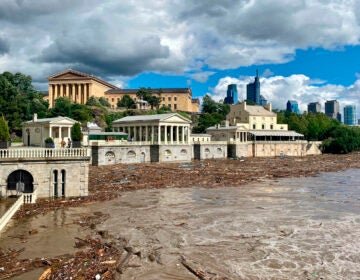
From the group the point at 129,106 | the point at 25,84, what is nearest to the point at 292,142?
the point at 129,106

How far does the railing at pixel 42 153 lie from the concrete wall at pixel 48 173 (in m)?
0.43

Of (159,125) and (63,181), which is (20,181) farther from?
(159,125)

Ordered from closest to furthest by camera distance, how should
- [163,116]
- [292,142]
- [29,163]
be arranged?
[29,163] < [163,116] < [292,142]

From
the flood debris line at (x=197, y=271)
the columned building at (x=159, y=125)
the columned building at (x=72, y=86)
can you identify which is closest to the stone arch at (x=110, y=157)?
the columned building at (x=159, y=125)

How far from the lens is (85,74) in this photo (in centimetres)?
14700

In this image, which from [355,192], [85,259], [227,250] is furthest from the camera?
[355,192]

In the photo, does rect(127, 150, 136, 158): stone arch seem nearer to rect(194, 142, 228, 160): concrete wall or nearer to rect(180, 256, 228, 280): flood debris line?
rect(194, 142, 228, 160): concrete wall

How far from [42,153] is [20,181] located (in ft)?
8.78

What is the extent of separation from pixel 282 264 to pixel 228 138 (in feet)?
274

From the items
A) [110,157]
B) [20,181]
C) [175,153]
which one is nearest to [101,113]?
[175,153]

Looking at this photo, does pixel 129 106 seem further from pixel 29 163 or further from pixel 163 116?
pixel 29 163

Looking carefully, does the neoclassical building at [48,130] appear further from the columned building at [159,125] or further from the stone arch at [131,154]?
the columned building at [159,125]

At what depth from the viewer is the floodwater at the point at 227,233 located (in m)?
15.4

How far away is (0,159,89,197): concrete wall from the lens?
86.3 ft
